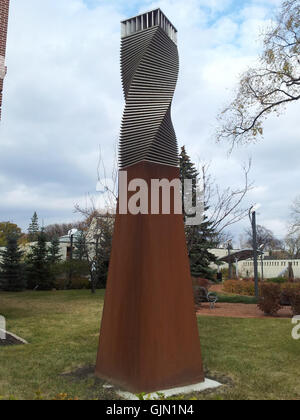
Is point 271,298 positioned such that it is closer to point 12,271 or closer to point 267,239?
point 12,271

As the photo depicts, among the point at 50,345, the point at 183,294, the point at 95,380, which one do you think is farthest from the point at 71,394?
the point at 50,345

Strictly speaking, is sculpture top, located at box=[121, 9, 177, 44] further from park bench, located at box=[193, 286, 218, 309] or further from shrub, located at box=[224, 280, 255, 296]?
→ shrub, located at box=[224, 280, 255, 296]

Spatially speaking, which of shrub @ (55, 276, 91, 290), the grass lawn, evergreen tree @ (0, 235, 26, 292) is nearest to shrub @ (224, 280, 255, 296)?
shrub @ (55, 276, 91, 290)

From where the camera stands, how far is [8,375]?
542 cm

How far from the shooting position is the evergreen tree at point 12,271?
73.3 feet

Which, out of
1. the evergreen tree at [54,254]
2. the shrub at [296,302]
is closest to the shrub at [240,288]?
the shrub at [296,302]

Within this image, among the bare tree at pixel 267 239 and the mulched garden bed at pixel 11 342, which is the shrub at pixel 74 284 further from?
the bare tree at pixel 267 239

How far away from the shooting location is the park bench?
14255 mm

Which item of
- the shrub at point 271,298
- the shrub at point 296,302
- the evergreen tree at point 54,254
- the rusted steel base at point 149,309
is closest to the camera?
the rusted steel base at point 149,309

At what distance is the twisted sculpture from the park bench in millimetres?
9715

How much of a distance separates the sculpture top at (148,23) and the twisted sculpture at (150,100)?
91 millimetres

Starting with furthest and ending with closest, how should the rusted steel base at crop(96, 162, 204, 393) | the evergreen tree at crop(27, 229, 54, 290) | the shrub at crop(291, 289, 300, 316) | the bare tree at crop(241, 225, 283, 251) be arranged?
the bare tree at crop(241, 225, 283, 251) < the evergreen tree at crop(27, 229, 54, 290) < the shrub at crop(291, 289, 300, 316) < the rusted steel base at crop(96, 162, 204, 393)

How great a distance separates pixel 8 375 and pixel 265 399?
3.52 metres

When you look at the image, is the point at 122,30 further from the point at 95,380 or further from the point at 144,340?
the point at 95,380
